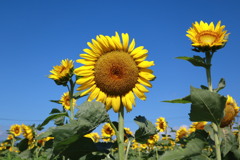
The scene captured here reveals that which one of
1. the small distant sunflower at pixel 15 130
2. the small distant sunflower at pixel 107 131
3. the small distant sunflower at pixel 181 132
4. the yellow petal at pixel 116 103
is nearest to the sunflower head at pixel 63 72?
the yellow petal at pixel 116 103

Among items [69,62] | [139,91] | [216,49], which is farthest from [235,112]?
[69,62]

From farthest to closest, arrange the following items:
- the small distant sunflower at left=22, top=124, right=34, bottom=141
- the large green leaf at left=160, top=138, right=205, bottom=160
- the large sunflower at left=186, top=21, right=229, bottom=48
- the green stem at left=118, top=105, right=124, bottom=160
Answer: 1. the small distant sunflower at left=22, top=124, right=34, bottom=141
2. the large sunflower at left=186, top=21, right=229, bottom=48
3. the green stem at left=118, top=105, right=124, bottom=160
4. the large green leaf at left=160, top=138, right=205, bottom=160

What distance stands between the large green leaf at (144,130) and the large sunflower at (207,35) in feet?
3.95

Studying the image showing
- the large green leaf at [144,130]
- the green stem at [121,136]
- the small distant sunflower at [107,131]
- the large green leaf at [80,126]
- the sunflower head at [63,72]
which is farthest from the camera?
the small distant sunflower at [107,131]

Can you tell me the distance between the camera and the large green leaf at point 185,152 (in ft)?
7.87

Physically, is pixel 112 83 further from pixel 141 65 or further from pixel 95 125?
pixel 95 125

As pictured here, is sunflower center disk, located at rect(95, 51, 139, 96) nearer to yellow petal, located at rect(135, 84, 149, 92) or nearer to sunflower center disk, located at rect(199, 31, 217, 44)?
yellow petal, located at rect(135, 84, 149, 92)

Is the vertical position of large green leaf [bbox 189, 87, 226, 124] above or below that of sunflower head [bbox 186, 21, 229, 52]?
below

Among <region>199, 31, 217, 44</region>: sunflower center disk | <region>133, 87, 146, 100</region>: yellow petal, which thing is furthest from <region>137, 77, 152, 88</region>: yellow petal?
<region>199, 31, 217, 44</region>: sunflower center disk

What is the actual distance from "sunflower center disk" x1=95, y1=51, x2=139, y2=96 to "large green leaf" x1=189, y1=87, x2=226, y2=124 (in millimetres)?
832

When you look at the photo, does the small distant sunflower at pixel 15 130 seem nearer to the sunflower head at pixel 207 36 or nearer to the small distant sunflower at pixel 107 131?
the small distant sunflower at pixel 107 131

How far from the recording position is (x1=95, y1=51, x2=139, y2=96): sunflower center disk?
10.2ft

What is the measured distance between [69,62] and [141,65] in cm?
224

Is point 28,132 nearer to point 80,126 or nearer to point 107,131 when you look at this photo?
point 107,131
